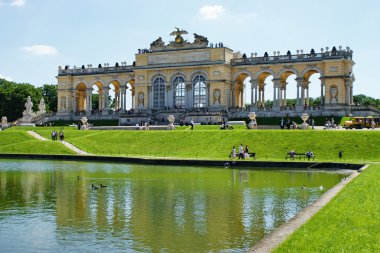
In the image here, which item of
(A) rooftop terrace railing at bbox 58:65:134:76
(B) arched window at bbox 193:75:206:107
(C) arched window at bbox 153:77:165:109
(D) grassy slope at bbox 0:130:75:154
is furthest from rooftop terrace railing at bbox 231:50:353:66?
(D) grassy slope at bbox 0:130:75:154

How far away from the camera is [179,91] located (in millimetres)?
92125

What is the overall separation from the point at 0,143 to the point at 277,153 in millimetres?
32419

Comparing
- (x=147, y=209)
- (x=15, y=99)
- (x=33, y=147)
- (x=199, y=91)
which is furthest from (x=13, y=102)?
(x=147, y=209)

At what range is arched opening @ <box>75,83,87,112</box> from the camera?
104 m

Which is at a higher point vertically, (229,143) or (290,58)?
(290,58)

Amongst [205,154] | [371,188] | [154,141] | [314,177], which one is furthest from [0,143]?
[371,188]

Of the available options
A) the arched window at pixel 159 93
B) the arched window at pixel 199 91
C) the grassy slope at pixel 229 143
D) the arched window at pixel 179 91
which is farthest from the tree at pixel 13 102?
the grassy slope at pixel 229 143

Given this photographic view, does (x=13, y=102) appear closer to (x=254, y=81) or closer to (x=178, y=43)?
(x=178, y=43)

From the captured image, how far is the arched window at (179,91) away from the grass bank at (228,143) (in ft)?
93.1

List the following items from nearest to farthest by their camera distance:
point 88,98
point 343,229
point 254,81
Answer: point 343,229
point 254,81
point 88,98

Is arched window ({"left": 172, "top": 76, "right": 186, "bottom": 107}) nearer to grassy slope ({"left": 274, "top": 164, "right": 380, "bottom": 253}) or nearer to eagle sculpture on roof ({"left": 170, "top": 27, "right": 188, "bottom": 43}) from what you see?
eagle sculpture on roof ({"left": 170, "top": 27, "right": 188, "bottom": 43})

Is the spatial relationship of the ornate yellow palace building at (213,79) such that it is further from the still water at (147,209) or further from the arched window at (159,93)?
the still water at (147,209)

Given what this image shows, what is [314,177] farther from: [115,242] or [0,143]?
[0,143]

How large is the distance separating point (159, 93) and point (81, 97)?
64.2 ft
